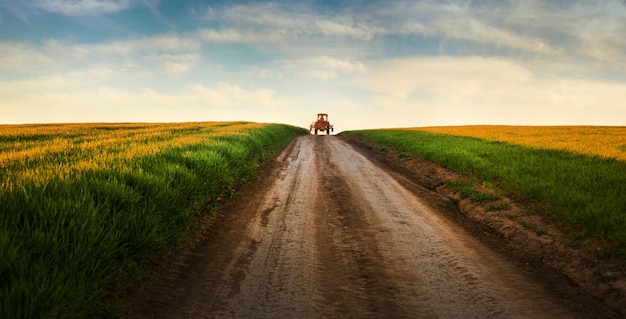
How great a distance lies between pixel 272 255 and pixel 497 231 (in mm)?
4525

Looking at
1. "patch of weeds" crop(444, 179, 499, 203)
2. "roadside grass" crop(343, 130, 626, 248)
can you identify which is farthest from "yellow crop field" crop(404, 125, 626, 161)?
"patch of weeds" crop(444, 179, 499, 203)

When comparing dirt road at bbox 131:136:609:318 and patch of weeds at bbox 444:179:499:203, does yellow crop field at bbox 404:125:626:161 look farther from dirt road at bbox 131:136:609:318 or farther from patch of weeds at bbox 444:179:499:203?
dirt road at bbox 131:136:609:318

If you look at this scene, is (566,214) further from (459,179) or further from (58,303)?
(58,303)

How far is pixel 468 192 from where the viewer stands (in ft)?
32.1

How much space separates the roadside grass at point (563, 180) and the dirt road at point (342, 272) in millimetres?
1943

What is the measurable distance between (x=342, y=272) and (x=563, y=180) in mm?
6891

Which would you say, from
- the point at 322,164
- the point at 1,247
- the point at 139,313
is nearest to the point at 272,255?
the point at 139,313

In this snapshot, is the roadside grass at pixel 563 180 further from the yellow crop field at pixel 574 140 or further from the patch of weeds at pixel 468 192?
the yellow crop field at pixel 574 140

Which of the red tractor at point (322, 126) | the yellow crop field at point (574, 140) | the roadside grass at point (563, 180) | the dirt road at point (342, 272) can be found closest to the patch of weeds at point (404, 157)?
the roadside grass at point (563, 180)

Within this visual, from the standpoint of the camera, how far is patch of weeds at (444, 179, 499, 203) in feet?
29.8

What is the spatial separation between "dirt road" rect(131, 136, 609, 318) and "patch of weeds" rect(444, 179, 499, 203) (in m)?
1.73

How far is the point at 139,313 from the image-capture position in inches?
154

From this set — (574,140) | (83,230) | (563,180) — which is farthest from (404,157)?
(83,230)

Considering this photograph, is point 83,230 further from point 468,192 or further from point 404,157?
point 404,157
